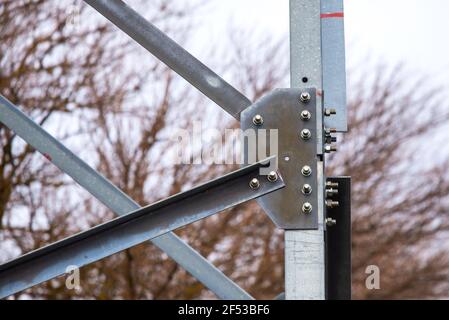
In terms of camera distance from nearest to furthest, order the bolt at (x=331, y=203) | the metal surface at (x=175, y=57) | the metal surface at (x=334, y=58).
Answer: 1. the metal surface at (x=175, y=57)
2. the bolt at (x=331, y=203)
3. the metal surface at (x=334, y=58)

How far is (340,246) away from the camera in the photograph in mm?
5543

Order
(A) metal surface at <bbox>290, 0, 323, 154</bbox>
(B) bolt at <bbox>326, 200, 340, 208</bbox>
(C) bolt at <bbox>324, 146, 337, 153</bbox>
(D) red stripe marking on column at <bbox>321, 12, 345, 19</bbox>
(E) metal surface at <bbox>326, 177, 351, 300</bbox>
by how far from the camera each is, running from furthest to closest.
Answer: (E) metal surface at <bbox>326, 177, 351, 300</bbox> < (D) red stripe marking on column at <bbox>321, 12, 345, 19</bbox> < (B) bolt at <bbox>326, 200, 340, 208</bbox> < (A) metal surface at <bbox>290, 0, 323, 154</bbox> < (C) bolt at <bbox>324, 146, 337, 153</bbox>

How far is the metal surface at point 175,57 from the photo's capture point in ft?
15.6

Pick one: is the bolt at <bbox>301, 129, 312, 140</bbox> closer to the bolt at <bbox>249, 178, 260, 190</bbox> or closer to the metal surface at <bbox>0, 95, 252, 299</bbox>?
the bolt at <bbox>249, 178, 260, 190</bbox>

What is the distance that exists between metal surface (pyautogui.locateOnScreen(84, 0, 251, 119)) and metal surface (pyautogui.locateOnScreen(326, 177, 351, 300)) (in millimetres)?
895

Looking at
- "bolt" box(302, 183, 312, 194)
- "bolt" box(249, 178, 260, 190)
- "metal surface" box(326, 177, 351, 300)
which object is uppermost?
"metal surface" box(326, 177, 351, 300)

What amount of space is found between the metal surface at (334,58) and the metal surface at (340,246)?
0.47 m

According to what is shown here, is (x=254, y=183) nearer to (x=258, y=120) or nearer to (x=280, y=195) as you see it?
(x=280, y=195)

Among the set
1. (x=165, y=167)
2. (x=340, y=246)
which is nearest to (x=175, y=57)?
(x=340, y=246)

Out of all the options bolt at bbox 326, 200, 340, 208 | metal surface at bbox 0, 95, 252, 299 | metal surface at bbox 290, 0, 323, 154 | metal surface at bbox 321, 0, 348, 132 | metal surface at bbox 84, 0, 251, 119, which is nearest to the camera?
metal surface at bbox 290, 0, 323, 154

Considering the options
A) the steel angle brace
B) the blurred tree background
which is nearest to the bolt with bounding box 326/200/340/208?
the steel angle brace

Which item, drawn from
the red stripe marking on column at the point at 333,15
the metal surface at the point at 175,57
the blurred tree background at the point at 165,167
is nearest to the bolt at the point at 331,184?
the metal surface at the point at 175,57

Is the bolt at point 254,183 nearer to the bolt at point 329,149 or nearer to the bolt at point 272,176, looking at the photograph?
the bolt at point 272,176

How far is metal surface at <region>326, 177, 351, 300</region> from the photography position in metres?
5.39
